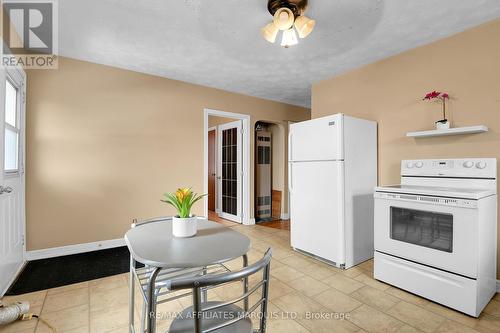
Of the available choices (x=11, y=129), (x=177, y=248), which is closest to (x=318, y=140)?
(x=177, y=248)

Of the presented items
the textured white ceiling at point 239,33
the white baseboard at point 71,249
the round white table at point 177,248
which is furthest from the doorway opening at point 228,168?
the round white table at point 177,248

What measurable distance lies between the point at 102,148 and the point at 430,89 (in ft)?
12.8

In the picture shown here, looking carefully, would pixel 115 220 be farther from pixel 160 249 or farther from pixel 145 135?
pixel 160 249

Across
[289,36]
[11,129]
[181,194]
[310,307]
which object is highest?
[289,36]

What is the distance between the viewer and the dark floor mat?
91.8 inches

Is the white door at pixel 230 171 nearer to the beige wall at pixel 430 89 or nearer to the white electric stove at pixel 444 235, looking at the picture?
the beige wall at pixel 430 89

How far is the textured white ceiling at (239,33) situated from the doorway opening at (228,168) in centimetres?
124

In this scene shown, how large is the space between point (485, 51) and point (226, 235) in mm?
2847

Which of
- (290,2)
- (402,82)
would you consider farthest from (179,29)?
(402,82)

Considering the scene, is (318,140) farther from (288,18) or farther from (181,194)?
(181,194)

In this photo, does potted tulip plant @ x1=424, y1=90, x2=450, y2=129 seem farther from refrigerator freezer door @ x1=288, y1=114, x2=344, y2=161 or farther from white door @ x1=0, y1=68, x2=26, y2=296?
white door @ x1=0, y1=68, x2=26, y2=296

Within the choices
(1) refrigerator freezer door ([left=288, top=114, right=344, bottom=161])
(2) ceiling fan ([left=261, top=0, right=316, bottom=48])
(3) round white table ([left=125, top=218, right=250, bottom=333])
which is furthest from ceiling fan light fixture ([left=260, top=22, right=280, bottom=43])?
(3) round white table ([left=125, top=218, right=250, bottom=333])

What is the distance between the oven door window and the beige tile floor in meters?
0.48

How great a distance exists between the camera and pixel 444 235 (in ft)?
6.56
